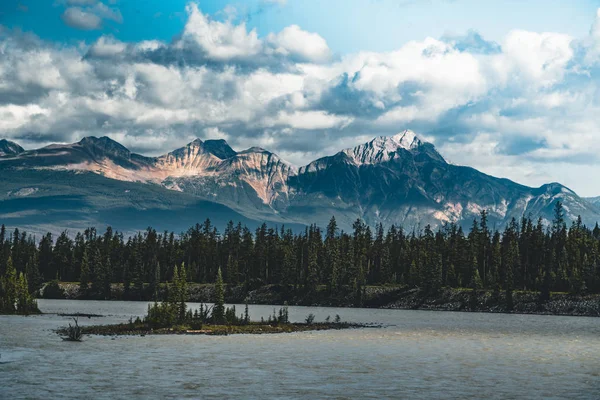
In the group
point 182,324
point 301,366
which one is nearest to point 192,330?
point 182,324

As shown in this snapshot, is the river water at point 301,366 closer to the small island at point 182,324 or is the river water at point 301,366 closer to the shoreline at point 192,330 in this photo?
the shoreline at point 192,330

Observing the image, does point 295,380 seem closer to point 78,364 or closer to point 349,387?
point 349,387

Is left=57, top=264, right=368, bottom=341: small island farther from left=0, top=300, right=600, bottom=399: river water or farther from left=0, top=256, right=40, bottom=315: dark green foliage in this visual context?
left=0, top=256, right=40, bottom=315: dark green foliage

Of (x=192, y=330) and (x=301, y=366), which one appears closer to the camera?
(x=301, y=366)

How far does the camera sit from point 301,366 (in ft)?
227

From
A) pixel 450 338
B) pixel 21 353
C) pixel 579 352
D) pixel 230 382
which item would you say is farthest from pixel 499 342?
pixel 21 353

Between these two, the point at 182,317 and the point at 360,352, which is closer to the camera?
the point at 360,352

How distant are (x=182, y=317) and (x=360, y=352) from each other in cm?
3602

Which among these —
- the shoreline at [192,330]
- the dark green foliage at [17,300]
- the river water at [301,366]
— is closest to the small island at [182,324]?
the shoreline at [192,330]

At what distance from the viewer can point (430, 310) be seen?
648 feet

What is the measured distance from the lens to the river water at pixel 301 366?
54.2 m

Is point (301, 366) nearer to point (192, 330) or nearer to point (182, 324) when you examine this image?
point (192, 330)

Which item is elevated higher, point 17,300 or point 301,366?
point 17,300

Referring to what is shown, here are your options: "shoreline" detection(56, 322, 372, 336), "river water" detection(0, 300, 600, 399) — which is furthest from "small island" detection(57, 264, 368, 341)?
"river water" detection(0, 300, 600, 399)
